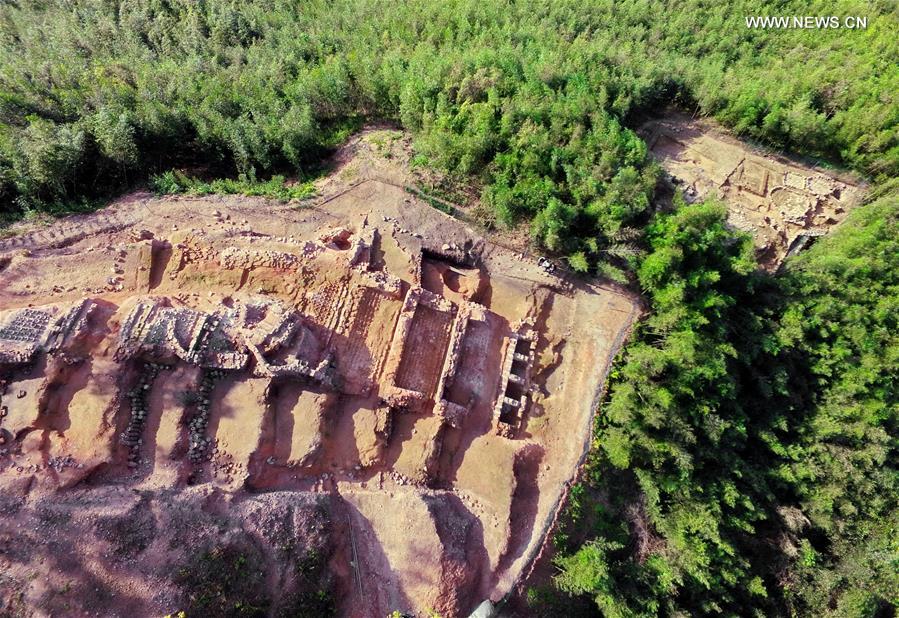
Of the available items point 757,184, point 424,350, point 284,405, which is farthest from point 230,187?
point 757,184

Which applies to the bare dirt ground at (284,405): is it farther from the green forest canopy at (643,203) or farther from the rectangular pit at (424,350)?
the green forest canopy at (643,203)

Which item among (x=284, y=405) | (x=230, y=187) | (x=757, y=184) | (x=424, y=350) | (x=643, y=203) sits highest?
(x=643, y=203)

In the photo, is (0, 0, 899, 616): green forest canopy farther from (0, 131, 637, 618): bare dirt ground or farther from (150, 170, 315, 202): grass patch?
(0, 131, 637, 618): bare dirt ground

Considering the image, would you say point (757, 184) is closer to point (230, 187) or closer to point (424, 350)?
point (424, 350)

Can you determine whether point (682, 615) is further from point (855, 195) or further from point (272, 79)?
point (272, 79)

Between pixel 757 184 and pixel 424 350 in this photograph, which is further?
pixel 757 184

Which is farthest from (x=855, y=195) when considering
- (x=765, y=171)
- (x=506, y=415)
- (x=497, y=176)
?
(x=506, y=415)
